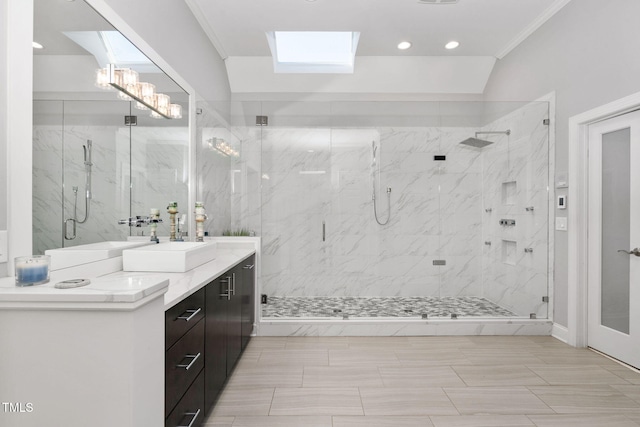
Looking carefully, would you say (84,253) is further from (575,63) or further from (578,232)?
(575,63)

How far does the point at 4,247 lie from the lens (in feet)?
4.41

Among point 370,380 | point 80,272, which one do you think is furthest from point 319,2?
point 370,380

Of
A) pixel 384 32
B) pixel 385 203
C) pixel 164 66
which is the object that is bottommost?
pixel 385 203

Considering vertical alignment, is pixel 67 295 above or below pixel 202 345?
above

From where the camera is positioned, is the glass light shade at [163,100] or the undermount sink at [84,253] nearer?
the undermount sink at [84,253]

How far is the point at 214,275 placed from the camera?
6.70 ft

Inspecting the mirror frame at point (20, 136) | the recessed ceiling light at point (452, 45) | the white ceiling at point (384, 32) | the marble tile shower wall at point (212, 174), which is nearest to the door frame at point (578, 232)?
the white ceiling at point (384, 32)

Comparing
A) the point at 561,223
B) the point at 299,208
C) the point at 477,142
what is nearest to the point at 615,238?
the point at 561,223

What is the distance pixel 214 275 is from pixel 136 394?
944 mm

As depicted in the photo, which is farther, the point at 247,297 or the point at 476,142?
the point at 476,142

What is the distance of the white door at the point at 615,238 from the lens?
2.68 m

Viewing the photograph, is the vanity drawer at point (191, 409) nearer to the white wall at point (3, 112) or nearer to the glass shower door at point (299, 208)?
the white wall at point (3, 112)

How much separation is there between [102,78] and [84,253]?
3.05ft

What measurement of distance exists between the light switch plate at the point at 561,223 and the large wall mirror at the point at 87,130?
354 centimetres
